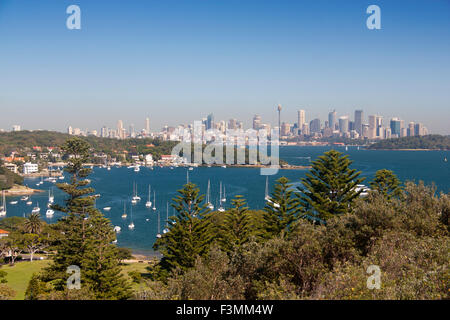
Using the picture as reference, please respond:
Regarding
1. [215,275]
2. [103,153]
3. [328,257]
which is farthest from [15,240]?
[103,153]

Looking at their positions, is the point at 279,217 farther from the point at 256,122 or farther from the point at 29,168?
the point at 256,122

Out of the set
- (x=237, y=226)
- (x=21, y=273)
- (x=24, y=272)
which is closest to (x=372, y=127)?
(x=237, y=226)

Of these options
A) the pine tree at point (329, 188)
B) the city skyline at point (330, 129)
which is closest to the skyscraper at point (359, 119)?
the city skyline at point (330, 129)

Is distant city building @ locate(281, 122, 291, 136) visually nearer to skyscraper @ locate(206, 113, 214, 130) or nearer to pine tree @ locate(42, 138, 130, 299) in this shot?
skyscraper @ locate(206, 113, 214, 130)

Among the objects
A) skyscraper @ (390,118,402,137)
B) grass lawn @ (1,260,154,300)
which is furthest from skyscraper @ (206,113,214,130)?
grass lawn @ (1,260,154,300)

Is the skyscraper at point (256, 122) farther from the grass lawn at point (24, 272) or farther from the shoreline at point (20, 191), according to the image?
the grass lawn at point (24, 272)

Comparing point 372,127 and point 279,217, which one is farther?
point 372,127

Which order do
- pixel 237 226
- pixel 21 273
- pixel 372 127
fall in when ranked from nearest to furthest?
pixel 237 226 → pixel 21 273 → pixel 372 127
